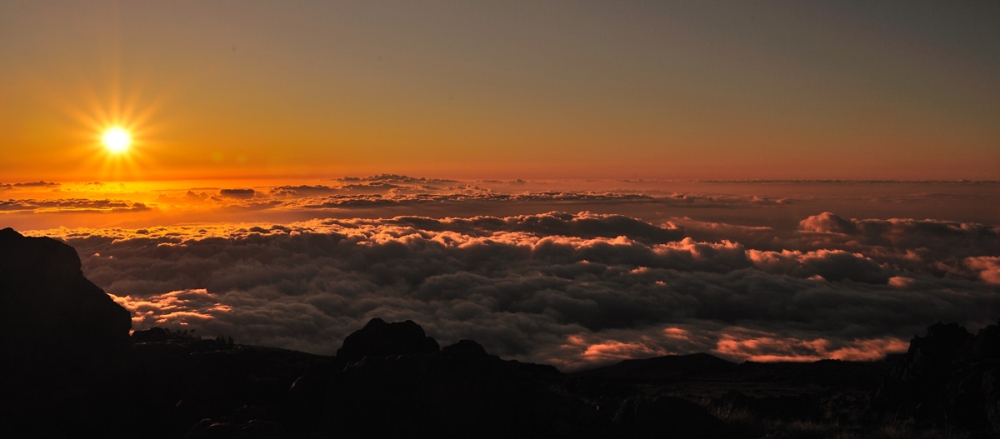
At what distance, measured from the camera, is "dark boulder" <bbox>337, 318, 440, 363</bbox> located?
1847 cm

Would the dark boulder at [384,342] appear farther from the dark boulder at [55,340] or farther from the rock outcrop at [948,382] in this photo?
the rock outcrop at [948,382]

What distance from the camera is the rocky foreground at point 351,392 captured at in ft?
39.8

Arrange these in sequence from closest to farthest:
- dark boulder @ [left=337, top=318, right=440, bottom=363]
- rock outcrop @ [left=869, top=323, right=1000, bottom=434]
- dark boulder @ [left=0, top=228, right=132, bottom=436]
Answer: dark boulder @ [left=0, top=228, right=132, bottom=436] < rock outcrop @ [left=869, top=323, right=1000, bottom=434] < dark boulder @ [left=337, top=318, right=440, bottom=363]

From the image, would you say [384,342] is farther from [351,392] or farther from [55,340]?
[55,340]

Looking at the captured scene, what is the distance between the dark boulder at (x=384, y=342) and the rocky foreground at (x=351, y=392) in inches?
1.9

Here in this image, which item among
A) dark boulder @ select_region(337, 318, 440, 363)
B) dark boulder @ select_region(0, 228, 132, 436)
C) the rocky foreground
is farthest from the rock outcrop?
dark boulder @ select_region(0, 228, 132, 436)

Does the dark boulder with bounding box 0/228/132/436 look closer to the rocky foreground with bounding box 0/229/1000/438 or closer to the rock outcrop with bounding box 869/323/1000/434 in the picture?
the rocky foreground with bounding box 0/229/1000/438

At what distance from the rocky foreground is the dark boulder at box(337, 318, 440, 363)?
5cm

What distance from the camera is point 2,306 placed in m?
15.8

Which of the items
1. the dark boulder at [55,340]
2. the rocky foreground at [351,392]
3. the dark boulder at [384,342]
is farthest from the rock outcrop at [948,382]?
the dark boulder at [55,340]

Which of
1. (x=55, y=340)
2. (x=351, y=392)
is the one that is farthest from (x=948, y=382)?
(x=55, y=340)

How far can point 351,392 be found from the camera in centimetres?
1259

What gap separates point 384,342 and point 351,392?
6277mm

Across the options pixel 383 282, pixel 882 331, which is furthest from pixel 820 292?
pixel 383 282
